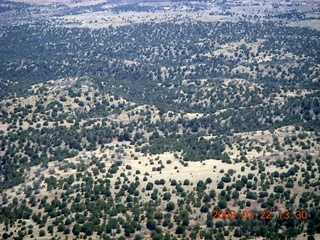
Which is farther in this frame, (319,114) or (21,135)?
(319,114)

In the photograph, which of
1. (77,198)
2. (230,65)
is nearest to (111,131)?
(77,198)

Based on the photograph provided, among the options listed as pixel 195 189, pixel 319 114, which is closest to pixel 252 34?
pixel 319 114

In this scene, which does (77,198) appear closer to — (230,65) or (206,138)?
(206,138)

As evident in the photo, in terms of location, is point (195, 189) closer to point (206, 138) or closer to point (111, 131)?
point (206, 138)

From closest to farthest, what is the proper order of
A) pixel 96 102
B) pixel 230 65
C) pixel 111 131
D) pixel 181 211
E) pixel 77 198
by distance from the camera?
1. pixel 181 211
2. pixel 77 198
3. pixel 111 131
4. pixel 96 102
5. pixel 230 65

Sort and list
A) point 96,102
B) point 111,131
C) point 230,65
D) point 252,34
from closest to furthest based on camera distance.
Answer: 1. point 111,131
2. point 96,102
3. point 230,65
4. point 252,34

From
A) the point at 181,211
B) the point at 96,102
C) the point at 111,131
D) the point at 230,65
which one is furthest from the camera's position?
the point at 230,65
